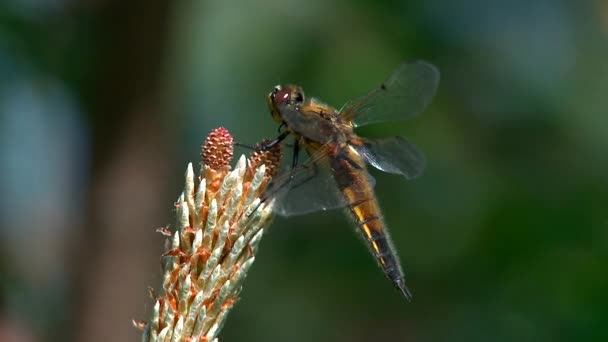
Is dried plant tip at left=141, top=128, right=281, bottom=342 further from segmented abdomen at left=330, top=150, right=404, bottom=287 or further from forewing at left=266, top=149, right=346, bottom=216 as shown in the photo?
segmented abdomen at left=330, top=150, right=404, bottom=287

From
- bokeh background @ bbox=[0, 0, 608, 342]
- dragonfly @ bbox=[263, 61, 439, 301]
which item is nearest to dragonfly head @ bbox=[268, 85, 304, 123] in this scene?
dragonfly @ bbox=[263, 61, 439, 301]

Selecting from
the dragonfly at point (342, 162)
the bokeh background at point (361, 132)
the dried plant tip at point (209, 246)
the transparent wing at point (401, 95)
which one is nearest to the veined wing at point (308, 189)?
the dragonfly at point (342, 162)

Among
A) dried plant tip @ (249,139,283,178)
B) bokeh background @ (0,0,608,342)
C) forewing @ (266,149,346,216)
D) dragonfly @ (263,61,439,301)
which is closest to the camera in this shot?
dried plant tip @ (249,139,283,178)

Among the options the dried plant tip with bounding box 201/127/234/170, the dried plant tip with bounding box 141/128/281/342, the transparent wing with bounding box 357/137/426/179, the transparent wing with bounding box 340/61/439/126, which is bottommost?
the dried plant tip with bounding box 141/128/281/342

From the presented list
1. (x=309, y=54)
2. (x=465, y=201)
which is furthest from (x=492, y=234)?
(x=309, y=54)

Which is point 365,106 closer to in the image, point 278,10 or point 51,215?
point 278,10

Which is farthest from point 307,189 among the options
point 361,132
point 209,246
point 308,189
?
point 361,132

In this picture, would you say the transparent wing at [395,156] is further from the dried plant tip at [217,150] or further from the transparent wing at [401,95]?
the dried plant tip at [217,150]
